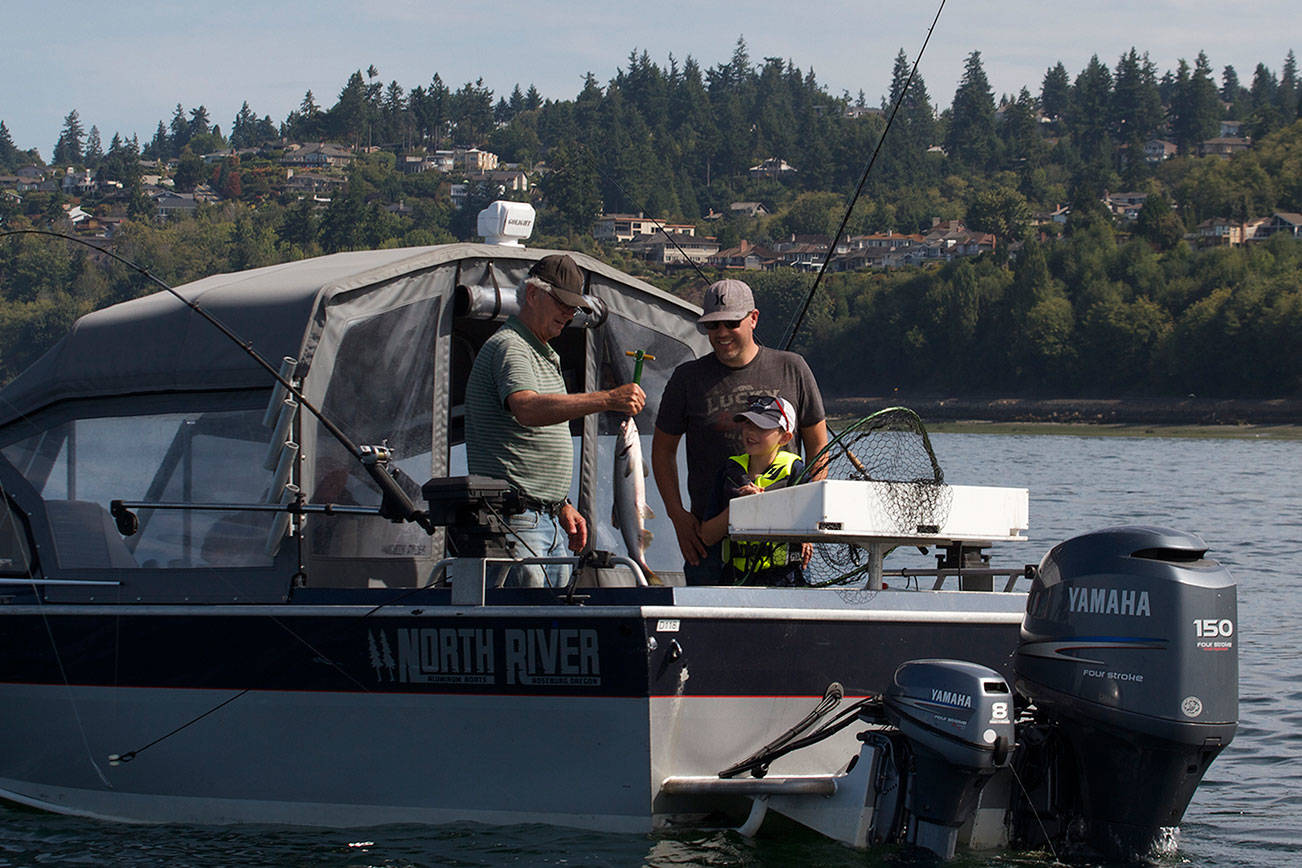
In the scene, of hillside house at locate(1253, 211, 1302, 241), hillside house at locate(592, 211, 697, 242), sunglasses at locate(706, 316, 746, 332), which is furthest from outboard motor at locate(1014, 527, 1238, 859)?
hillside house at locate(1253, 211, 1302, 241)

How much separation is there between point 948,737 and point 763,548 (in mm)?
1247

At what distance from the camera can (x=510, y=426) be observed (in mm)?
6508

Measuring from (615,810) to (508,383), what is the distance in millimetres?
1614

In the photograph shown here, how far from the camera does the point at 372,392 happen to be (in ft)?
23.5

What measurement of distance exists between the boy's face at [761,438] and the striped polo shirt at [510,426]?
0.73m

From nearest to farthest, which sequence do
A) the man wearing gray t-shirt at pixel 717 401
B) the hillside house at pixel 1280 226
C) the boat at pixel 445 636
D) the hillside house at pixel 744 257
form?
the boat at pixel 445 636 < the man wearing gray t-shirt at pixel 717 401 < the hillside house at pixel 744 257 < the hillside house at pixel 1280 226

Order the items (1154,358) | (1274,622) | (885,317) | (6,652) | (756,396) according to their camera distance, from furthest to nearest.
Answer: (885,317) < (1154,358) < (1274,622) < (6,652) < (756,396)

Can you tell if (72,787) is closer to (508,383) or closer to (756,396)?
(508,383)

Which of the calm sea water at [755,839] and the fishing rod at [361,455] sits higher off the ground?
the fishing rod at [361,455]

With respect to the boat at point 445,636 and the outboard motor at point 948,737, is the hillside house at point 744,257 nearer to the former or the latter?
the boat at point 445,636

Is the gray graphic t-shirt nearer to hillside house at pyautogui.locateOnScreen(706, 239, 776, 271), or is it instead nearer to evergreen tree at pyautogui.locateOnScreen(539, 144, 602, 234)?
evergreen tree at pyautogui.locateOnScreen(539, 144, 602, 234)

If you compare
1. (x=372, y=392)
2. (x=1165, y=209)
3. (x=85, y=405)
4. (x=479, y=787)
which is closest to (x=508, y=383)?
(x=372, y=392)

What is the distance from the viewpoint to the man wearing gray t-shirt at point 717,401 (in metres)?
6.95

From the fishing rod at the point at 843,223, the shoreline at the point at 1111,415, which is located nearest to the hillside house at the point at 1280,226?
the shoreline at the point at 1111,415
